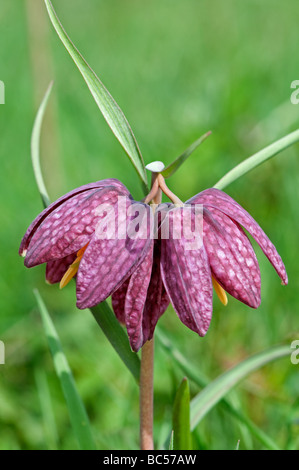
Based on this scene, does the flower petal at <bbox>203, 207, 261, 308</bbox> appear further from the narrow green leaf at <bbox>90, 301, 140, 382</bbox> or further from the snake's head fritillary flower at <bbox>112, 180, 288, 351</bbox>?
the narrow green leaf at <bbox>90, 301, 140, 382</bbox>

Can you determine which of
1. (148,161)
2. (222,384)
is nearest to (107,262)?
(222,384)

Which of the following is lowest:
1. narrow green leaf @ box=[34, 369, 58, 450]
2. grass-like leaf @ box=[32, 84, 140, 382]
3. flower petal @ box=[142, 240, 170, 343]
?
narrow green leaf @ box=[34, 369, 58, 450]

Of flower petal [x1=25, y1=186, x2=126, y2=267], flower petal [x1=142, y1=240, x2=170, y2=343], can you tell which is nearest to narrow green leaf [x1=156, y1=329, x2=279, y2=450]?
flower petal [x1=142, y1=240, x2=170, y2=343]

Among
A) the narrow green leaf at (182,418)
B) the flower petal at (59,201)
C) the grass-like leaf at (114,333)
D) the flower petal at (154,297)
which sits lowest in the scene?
the narrow green leaf at (182,418)

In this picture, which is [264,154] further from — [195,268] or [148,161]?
[148,161]

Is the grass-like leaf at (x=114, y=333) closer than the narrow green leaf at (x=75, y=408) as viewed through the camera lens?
Yes

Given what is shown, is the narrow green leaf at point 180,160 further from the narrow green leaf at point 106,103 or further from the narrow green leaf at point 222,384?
the narrow green leaf at point 222,384

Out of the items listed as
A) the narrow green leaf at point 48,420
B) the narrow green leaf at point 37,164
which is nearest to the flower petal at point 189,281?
the narrow green leaf at point 37,164
